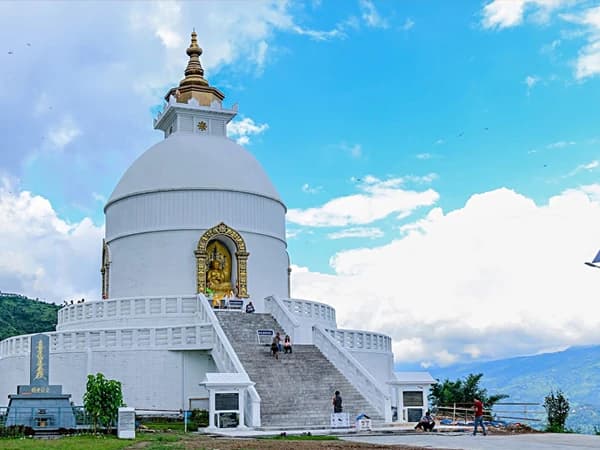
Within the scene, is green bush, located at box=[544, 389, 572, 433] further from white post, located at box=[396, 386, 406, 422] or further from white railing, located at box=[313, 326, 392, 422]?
white railing, located at box=[313, 326, 392, 422]

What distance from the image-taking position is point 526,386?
441ft

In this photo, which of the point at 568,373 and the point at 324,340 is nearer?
the point at 324,340

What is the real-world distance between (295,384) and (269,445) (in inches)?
295

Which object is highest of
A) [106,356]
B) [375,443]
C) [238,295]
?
[238,295]

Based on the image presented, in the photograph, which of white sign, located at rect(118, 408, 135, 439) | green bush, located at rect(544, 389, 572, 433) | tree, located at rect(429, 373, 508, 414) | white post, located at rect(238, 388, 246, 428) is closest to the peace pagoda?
white post, located at rect(238, 388, 246, 428)

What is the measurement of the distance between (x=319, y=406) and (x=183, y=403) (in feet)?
16.0

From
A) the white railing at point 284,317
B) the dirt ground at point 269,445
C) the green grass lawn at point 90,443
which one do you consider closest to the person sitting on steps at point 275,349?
the white railing at point 284,317

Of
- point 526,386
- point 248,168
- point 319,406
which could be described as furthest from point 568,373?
point 319,406

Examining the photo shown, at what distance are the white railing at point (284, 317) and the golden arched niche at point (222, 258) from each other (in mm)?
2280

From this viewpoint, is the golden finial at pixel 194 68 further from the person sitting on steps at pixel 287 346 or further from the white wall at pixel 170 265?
the person sitting on steps at pixel 287 346

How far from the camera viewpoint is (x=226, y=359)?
2486 centimetres

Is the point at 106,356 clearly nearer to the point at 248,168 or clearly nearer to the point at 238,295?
the point at 238,295

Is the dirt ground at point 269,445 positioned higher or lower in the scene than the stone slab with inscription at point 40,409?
lower

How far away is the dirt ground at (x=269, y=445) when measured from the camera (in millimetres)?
16141
